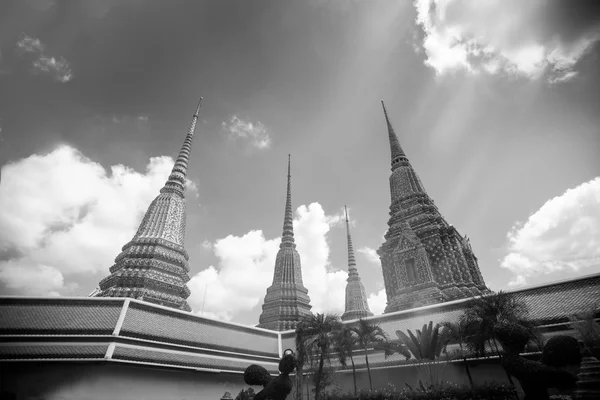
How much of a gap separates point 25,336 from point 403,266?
2571 centimetres

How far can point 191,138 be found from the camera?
126 ft

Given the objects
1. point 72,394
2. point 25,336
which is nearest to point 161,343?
point 72,394

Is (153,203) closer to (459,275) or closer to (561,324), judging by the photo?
(459,275)

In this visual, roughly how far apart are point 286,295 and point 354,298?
11.6 metres

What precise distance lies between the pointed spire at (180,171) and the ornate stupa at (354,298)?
24.8 meters

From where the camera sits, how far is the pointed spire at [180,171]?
33156 mm

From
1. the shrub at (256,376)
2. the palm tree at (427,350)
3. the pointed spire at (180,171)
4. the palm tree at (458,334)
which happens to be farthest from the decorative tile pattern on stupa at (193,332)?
the pointed spire at (180,171)

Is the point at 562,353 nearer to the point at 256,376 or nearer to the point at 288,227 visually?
the point at 256,376

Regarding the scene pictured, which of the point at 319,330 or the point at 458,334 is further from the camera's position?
the point at 319,330

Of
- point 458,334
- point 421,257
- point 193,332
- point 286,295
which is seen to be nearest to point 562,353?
point 458,334

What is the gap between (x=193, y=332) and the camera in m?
21.3

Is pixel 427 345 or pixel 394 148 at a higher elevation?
pixel 394 148

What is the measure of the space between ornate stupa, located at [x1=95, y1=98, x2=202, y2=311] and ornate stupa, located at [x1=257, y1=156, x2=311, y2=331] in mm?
9583

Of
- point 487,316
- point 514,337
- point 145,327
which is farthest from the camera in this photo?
point 145,327
